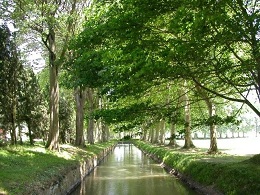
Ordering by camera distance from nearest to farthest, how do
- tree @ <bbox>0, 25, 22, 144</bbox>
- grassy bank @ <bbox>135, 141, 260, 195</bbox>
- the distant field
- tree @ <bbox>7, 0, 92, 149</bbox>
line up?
grassy bank @ <bbox>135, 141, 260, 195</bbox> → tree @ <bbox>7, 0, 92, 149</bbox> → tree @ <bbox>0, 25, 22, 144</bbox> → the distant field

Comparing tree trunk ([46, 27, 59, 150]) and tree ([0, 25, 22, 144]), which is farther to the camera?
tree trunk ([46, 27, 59, 150])

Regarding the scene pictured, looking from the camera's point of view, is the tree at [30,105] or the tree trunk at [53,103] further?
the tree at [30,105]

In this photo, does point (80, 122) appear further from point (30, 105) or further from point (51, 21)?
point (51, 21)

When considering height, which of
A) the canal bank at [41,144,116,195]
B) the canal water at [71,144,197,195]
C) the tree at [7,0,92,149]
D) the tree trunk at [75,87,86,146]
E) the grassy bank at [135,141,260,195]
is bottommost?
the canal water at [71,144,197,195]

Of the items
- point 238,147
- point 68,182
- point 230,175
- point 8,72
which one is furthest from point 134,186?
point 238,147

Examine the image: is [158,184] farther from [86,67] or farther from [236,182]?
[86,67]

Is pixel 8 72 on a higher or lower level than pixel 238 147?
higher

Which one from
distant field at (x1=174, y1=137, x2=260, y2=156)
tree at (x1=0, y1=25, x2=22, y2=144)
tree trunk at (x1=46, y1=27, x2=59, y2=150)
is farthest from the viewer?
distant field at (x1=174, y1=137, x2=260, y2=156)

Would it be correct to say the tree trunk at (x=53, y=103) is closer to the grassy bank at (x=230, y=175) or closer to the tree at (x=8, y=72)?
the tree at (x=8, y=72)

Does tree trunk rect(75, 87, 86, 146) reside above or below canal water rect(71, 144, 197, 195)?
above

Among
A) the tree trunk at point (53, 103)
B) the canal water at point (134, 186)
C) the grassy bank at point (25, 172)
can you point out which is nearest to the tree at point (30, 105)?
the tree trunk at point (53, 103)

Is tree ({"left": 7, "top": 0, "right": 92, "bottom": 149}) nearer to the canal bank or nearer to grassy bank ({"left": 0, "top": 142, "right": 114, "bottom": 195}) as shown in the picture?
the canal bank

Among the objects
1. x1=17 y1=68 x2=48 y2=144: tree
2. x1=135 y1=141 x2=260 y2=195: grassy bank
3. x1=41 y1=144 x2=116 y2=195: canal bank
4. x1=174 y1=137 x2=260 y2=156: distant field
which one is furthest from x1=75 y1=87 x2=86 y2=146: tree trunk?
x1=135 y1=141 x2=260 y2=195: grassy bank

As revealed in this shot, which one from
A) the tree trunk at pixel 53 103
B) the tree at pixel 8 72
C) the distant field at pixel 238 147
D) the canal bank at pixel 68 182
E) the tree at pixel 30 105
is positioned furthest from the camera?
the tree at pixel 30 105
